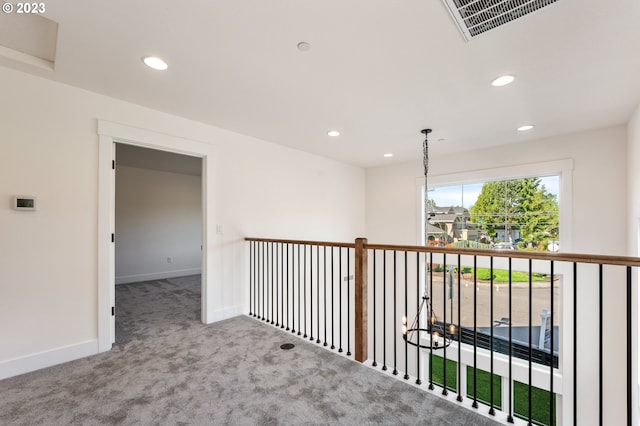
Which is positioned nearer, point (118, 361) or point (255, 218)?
point (118, 361)

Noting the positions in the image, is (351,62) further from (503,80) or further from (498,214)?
(498,214)

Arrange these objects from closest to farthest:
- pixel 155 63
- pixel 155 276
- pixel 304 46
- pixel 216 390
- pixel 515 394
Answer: pixel 304 46 < pixel 216 390 < pixel 155 63 < pixel 155 276 < pixel 515 394

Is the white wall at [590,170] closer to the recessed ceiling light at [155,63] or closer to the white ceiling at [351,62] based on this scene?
the white ceiling at [351,62]

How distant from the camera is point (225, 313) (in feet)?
11.9

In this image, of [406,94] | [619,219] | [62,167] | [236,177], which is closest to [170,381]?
[62,167]

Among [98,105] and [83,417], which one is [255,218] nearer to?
[98,105]

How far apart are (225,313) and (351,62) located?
3.13m

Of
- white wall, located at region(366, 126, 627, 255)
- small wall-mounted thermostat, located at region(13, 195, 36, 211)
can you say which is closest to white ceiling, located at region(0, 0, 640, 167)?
white wall, located at region(366, 126, 627, 255)

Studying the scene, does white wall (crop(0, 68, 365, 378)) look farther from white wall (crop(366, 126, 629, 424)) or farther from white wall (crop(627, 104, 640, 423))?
white wall (crop(627, 104, 640, 423))

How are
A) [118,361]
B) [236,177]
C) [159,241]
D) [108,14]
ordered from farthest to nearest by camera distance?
[159,241]
[236,177]
[118,361]
[108,14]

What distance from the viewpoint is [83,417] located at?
71.4 inches

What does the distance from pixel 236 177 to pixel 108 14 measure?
2.27 m

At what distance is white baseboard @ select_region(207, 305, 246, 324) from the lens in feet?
11.4

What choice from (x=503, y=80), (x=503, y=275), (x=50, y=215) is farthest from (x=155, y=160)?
(x=503, y=275)
